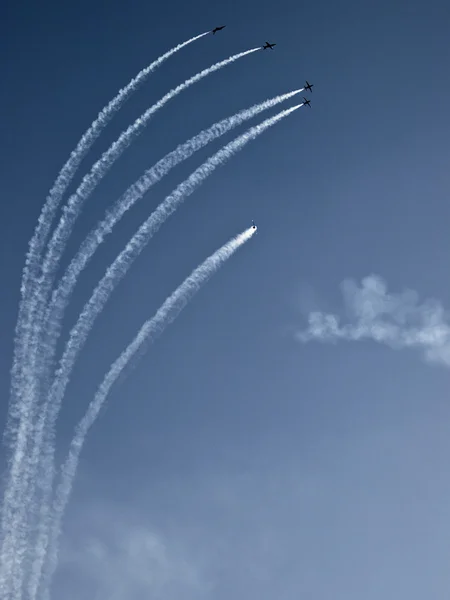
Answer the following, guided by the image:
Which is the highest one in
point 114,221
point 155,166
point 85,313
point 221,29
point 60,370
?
point 221,29

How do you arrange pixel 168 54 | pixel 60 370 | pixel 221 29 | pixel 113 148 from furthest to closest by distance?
pixel 221 29, pixel 168 54, pixel 113 148, pixel 60 370

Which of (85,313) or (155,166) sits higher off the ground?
(155,166)

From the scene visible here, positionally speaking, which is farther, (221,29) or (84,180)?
(221,29)

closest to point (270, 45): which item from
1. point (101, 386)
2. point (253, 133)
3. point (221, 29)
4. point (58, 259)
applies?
point (221, 29)

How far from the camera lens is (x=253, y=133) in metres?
92.6

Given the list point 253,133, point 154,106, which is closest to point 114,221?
point 154,106

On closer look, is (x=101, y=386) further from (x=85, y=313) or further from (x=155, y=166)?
(x=155, y=166)

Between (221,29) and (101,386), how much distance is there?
46.3 metres

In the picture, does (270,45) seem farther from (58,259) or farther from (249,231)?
(58,259)

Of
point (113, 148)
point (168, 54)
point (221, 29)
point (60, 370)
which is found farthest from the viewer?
point (221, 29)

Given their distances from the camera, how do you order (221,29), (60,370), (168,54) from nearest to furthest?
(60,370), (168,54), (221,29)

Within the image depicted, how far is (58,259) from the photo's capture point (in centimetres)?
7994

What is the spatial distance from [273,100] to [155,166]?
2056 centimetres

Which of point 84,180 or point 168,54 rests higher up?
point 168,54
